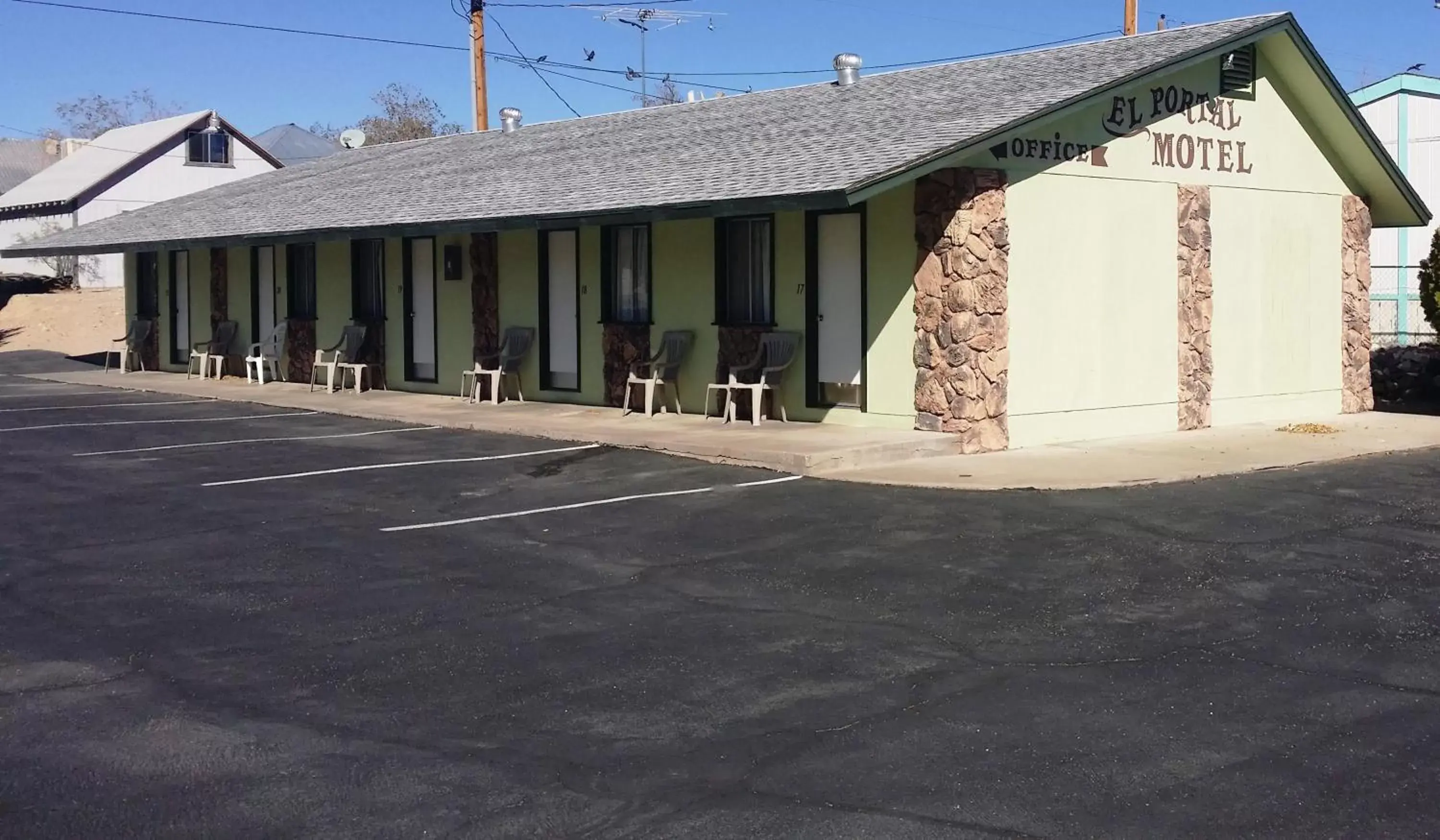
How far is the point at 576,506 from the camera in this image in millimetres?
11461

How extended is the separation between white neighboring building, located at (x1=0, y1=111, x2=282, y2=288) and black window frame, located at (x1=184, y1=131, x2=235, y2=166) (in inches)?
1.0

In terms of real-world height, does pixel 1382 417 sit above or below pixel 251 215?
below

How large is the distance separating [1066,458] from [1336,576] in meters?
5.35

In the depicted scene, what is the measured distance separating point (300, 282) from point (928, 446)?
13847mm

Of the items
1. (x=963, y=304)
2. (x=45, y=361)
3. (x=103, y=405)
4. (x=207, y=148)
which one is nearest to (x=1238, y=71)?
(x=963, y=304)

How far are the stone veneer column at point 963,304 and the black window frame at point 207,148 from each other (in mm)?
45953

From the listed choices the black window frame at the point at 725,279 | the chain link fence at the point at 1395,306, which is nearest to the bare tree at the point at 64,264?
the black window frame at the point at 725,279

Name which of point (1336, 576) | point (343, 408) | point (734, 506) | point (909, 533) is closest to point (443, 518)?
point (734, 506)

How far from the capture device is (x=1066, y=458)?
14.1 m

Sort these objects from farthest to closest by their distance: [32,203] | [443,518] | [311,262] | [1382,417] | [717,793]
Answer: [32,203] → [311,262] → [1382,417] → [443,518] → [717,793]

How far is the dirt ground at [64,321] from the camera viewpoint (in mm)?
39625

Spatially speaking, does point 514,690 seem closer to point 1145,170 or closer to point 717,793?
point 717,793

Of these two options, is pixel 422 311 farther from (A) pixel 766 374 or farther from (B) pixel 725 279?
(A) pixel 766 374

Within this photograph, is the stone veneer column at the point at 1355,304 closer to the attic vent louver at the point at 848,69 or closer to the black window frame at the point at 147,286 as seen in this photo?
the attic vent louver at the point at 848,69
